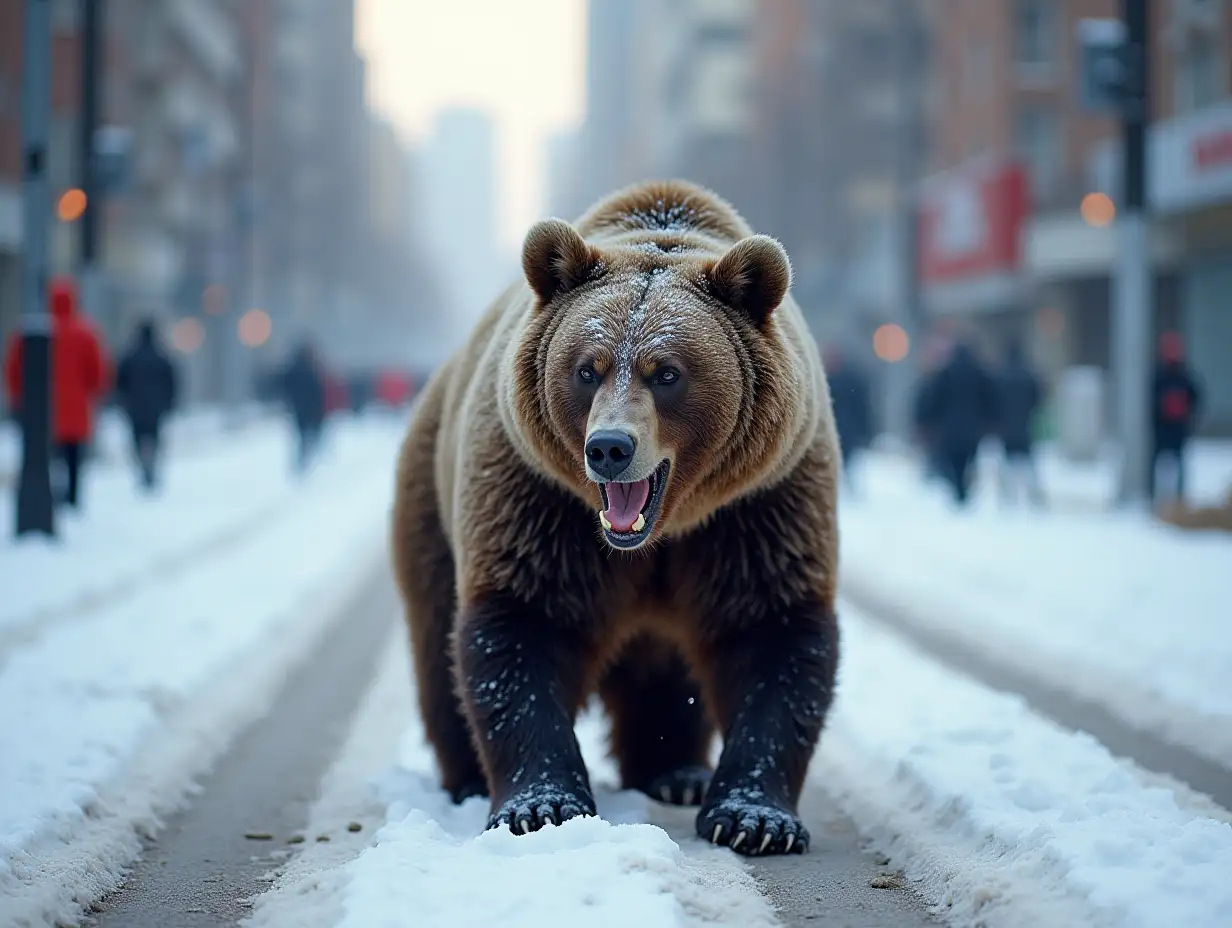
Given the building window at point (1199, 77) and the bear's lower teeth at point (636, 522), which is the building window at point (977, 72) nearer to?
the building window at point (1199, 77)

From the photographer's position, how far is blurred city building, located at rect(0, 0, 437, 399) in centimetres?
3438

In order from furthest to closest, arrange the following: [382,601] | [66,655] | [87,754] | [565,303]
→ 1. [382,601]
2. [66,655]
3. [87,754]
4. [565,303]

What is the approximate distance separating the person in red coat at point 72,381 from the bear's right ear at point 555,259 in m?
9.89

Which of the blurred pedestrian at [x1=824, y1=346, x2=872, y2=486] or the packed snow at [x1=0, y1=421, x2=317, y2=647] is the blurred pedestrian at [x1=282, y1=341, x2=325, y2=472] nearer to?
the packed snow at [x1=0, y1=421, x2=317, y2=647]

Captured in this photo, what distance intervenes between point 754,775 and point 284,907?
4.56 ft

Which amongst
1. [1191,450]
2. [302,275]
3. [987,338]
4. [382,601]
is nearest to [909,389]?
[1191,450]

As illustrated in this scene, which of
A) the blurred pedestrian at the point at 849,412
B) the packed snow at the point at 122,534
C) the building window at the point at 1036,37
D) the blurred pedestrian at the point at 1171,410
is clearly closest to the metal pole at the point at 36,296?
the packed snow at the point at 122,534

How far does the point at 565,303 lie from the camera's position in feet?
14.3

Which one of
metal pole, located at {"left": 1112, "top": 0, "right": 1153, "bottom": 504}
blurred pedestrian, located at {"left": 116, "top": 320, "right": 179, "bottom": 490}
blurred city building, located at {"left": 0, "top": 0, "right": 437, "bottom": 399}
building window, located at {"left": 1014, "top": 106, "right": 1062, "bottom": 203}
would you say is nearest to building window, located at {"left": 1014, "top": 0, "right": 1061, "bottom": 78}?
building window, located at {"left": 1014, "top": 106, "right": 1062, "bottom": 203}

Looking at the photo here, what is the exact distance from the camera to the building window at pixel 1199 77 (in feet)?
96.8

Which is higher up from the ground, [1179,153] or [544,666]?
[1179,153]

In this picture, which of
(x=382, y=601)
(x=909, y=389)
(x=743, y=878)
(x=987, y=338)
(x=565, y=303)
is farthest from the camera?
(x=987, y=338)

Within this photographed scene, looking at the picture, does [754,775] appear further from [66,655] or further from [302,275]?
[302,275]

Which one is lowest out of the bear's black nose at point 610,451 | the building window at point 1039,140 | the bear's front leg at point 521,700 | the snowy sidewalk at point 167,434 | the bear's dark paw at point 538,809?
the snowy sidewalk at point 167,434
